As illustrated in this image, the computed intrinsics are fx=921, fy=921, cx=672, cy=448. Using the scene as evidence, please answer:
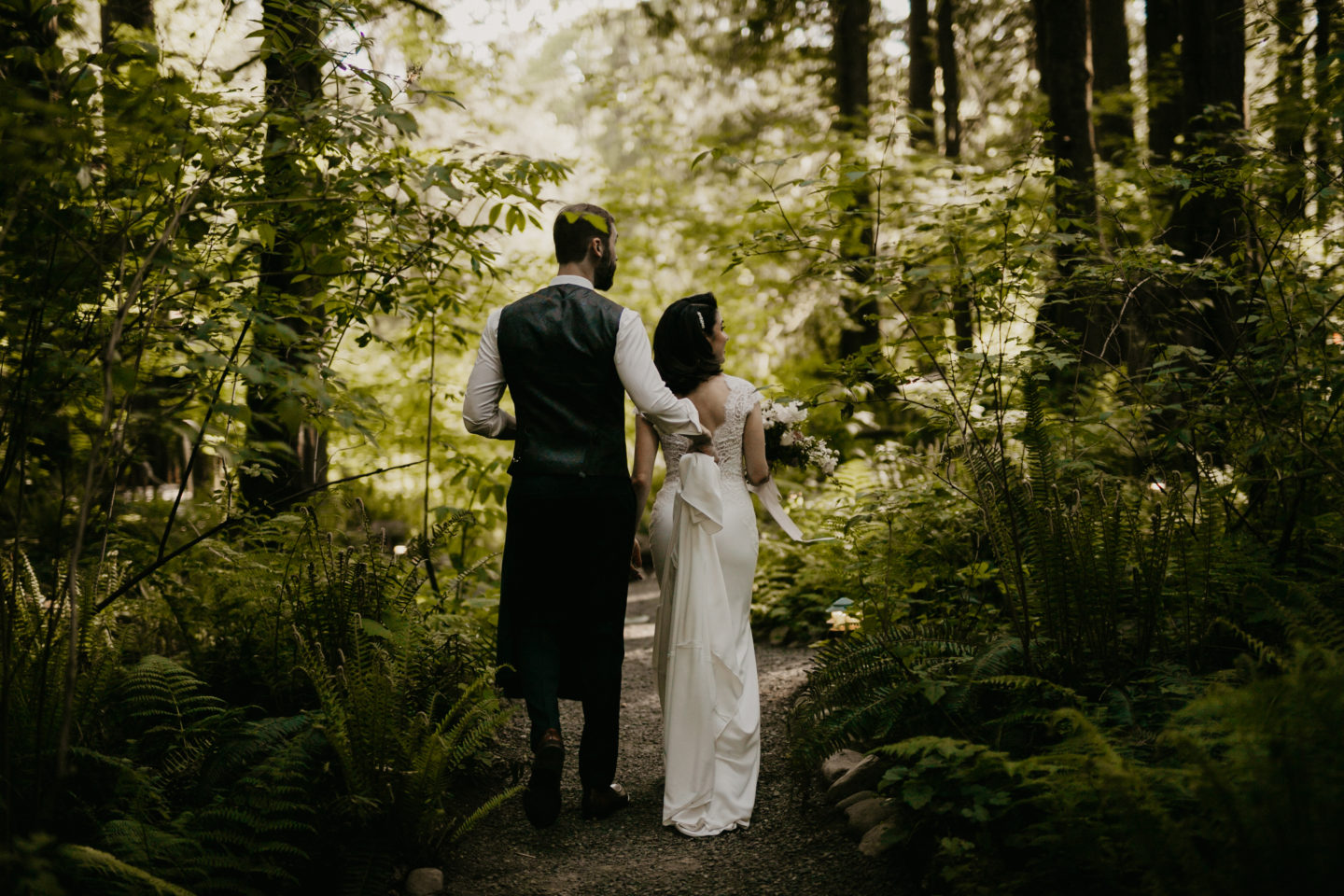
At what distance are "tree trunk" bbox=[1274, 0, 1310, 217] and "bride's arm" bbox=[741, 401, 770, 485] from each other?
2550mm

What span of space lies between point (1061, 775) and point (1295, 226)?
2.94 meters

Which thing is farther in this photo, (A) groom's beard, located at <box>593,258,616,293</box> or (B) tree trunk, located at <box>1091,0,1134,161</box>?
(B) tree trunk, located at <box>1091,0,1134,161</box>

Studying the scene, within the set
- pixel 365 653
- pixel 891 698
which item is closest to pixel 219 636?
pixel 365 653

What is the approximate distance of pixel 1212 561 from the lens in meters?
3.88

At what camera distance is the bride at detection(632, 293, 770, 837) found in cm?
411

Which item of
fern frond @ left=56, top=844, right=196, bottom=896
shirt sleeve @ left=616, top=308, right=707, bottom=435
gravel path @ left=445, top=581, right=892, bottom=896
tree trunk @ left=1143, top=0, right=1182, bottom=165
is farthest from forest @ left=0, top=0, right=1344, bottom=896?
tree trunk @ left=1143, top=0, right=1182, bottom=165

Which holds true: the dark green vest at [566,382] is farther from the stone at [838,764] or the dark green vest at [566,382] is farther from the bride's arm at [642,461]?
the stone at [838,764]

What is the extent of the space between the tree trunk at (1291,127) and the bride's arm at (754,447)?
255 centimetres

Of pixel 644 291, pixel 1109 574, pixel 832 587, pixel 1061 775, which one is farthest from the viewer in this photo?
pixel 644 291

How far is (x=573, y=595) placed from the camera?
164 inches

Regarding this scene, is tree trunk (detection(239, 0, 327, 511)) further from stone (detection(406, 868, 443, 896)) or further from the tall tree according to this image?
the tall tree

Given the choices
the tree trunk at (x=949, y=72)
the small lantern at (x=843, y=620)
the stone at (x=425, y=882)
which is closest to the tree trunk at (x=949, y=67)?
the tree trunk at (x=949, y=72)

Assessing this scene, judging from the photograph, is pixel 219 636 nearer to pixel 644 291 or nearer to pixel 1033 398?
pixel 1033 398

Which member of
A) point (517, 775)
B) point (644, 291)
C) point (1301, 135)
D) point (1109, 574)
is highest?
point (644, 291)
